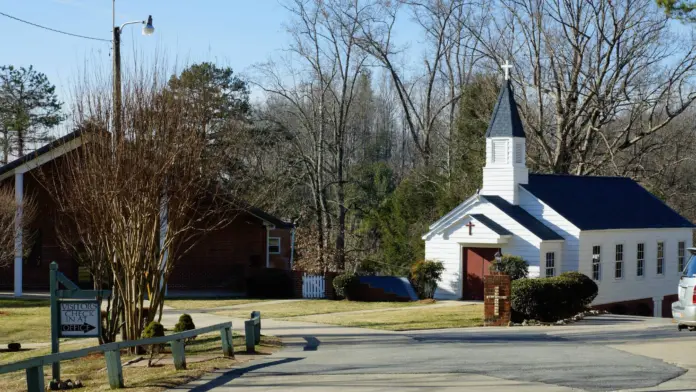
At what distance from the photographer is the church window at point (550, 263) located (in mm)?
36688

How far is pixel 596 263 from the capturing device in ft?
125

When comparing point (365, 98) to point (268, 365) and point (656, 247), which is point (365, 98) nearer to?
point (656, 247)

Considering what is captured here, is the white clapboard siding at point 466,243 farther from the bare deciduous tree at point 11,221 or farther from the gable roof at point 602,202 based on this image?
the bare deciduous tree at point 11,221

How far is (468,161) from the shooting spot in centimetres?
5272

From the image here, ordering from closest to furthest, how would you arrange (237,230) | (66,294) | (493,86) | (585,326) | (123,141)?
(66,294)
(123,141)
(585,326)
(237,230)
(493,86)

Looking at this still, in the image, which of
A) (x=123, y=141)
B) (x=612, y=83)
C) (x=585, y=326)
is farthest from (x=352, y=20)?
(x=123, y=141)

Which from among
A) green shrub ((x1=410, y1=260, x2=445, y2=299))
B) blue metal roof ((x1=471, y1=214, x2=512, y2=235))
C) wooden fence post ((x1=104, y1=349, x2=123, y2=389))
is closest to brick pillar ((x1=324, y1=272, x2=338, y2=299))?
green shrub ((x1=410, y1=260, x2=445, y2=299))

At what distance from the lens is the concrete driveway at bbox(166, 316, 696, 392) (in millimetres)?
14500

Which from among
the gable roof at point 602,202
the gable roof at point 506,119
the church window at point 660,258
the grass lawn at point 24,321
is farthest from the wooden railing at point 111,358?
the church window at point 660,258

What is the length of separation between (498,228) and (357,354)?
19.3m

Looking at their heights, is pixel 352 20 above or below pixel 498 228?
above

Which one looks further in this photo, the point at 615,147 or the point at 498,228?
the point at 615,147

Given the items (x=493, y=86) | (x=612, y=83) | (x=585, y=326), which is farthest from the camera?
(x=493, y=86)

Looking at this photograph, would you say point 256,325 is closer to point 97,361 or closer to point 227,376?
point 97,361
